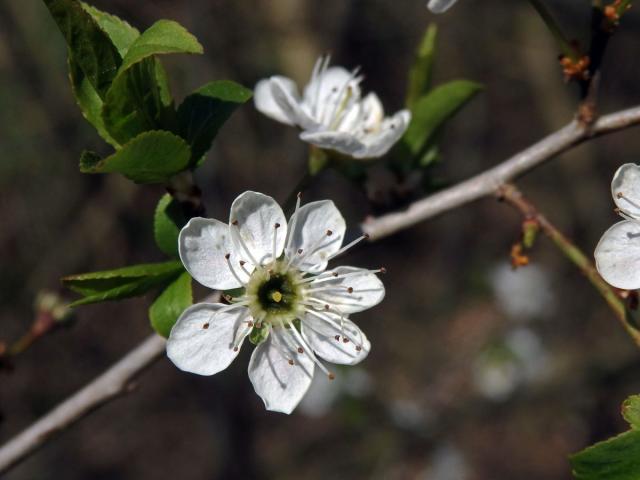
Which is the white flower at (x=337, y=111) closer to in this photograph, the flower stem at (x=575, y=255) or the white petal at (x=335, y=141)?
the white petal at (x=335, y=141)

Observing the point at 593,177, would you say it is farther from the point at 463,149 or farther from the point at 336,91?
the point at 336,91

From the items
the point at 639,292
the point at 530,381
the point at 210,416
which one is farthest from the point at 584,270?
the point at 530,381

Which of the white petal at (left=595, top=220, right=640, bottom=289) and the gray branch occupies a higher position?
the white petal at (left=595, top=220, right=640, bottom=289)

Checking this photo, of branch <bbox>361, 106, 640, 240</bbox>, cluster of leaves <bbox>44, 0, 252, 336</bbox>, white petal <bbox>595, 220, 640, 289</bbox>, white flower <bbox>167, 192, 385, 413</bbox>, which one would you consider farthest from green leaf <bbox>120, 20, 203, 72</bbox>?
white petal <bbox>595, 220, 640, 289</bbox>

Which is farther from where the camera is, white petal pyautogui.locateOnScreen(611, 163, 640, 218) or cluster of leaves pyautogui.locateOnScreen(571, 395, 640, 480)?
white petal pyautogui.locateOnScreen(611, 163, 640, 218)

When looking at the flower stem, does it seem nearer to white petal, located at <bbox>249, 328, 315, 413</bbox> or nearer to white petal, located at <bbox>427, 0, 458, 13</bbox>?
white petal, located at <bbox>427, 0, 458, 13</bbox>

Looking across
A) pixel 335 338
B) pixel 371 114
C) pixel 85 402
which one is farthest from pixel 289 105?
pixel 85 402

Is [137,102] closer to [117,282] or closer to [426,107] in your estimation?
[117,282]
